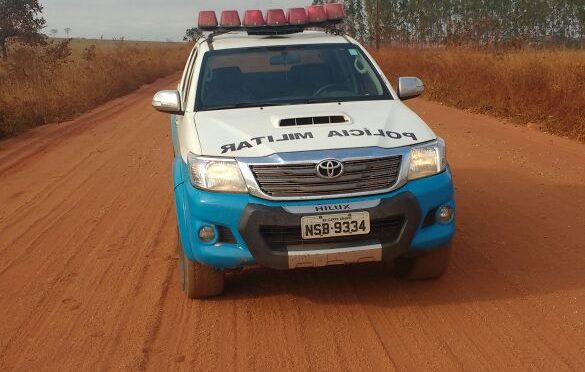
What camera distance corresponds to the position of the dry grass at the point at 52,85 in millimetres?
16156

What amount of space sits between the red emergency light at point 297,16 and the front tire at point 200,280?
10.7 feet

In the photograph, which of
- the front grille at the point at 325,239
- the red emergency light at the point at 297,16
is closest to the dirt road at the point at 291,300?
the front grille at the point at 325,239

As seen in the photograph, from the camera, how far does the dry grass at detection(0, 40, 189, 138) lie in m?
16.2

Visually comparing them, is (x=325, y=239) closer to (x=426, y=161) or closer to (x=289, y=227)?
(x=289, y=227)

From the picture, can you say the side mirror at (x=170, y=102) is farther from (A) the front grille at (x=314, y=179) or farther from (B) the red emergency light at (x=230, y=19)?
(B) the red emergency light at (x=230, y=19)

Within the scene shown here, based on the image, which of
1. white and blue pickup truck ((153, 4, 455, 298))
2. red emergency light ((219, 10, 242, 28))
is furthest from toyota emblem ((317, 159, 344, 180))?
red emergency light ((219, 10, 242, 28))

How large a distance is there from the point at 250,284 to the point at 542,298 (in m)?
2.03

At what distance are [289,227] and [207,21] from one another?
3.99 m

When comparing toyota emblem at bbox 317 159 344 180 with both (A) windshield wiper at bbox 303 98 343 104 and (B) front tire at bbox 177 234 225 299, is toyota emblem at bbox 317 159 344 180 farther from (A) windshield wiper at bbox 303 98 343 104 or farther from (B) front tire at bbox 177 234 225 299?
(A) windshield wiper at bbox 303 98 343 104

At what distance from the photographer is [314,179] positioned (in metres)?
4.34

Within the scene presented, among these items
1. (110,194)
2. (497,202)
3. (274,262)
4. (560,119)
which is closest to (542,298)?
(274,262)

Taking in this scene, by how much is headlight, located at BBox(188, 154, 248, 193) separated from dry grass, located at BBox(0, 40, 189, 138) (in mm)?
10889

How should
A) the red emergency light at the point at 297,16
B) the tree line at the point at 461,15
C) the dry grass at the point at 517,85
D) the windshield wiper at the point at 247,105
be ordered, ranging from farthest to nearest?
1. the tree line at the point at 461,15
2. the dry grass at the point at 517,85
3. the red emergency light at the point at 297,16
4. the windshield wiper at the point at 247,105

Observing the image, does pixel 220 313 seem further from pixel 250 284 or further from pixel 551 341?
pixel 551 341
